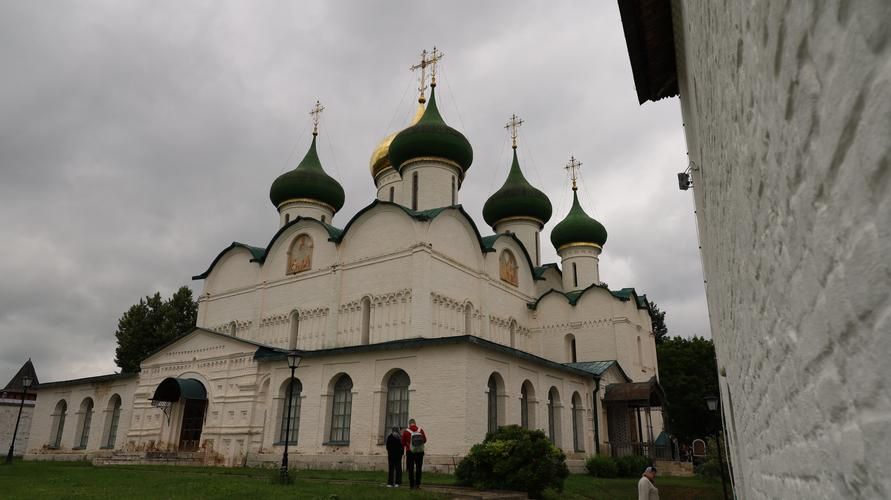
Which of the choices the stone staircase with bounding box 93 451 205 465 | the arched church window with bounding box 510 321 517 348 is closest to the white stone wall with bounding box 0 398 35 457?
the stone staircase with bounding box 93 451 205 465

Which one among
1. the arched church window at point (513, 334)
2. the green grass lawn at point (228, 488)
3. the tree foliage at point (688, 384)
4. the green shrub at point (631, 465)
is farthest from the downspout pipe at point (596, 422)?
the tree foliage at point (688, 384)

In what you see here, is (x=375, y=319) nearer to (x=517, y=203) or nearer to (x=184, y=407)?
(x=184, y=407)

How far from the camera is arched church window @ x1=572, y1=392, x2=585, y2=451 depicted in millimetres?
20344

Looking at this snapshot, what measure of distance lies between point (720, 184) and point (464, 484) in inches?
390

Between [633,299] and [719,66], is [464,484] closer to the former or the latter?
[719,66]

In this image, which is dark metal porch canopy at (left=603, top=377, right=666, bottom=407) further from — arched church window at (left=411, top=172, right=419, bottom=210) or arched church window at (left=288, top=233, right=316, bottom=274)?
arched church window at (left=288, top=233, right=316, bottom=274)

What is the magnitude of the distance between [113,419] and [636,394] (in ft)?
64.2

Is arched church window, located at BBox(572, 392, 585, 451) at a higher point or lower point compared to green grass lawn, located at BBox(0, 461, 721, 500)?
higher

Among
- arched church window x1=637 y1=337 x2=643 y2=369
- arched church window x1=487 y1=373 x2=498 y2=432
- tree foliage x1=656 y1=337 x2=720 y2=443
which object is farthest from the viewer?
tree foliage x1=656 y1=337 x2=720 y2=443

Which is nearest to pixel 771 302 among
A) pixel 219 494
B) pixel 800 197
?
pixel 800 197

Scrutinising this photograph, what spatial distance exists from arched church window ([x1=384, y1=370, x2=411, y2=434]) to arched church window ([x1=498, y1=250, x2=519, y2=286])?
741 centimetres

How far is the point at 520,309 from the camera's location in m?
23.9

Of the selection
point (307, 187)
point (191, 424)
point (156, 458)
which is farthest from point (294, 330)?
point (307, 187)

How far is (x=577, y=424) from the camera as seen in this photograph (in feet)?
67.4
